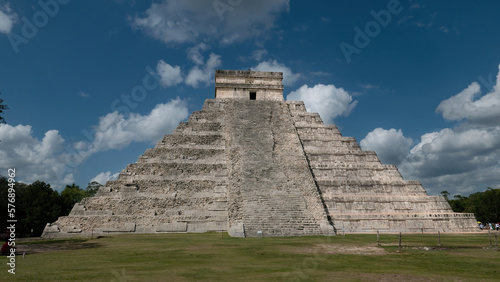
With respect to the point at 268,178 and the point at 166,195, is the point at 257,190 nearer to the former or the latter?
the point at 268,178

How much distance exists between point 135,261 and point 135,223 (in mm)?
9226

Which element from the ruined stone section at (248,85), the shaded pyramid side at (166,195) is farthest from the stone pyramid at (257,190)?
the ruined stone section at (248,85)

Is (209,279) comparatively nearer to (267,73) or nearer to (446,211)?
(446,211)

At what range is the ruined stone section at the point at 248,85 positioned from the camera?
2762 centimetres

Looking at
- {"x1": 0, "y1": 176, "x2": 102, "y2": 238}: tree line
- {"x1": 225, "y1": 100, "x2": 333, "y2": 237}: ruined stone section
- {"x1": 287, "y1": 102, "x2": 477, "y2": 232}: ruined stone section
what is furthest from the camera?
{"x1": 0, "y1": 176, "x2": 102, "y2": 238}: tree line

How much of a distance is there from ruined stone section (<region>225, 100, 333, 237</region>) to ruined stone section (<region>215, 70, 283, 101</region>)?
1956mm

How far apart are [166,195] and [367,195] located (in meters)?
11.3

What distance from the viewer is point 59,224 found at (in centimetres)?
1688

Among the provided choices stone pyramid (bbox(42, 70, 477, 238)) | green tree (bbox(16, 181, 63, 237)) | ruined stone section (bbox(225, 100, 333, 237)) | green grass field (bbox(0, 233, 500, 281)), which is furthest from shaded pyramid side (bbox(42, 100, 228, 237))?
green tree (bbox(16, 181, 63, 237))

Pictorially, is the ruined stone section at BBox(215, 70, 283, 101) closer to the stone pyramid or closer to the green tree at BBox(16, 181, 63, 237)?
the stone pyramid

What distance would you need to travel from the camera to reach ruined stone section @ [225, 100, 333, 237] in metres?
15.5

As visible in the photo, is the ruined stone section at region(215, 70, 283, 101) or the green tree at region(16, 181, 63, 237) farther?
the ruined stone section at region(215, 70, 283, 101)

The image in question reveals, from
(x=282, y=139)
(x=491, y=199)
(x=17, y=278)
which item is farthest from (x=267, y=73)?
(x=491, y=199)

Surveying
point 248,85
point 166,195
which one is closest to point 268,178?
point 166,195
